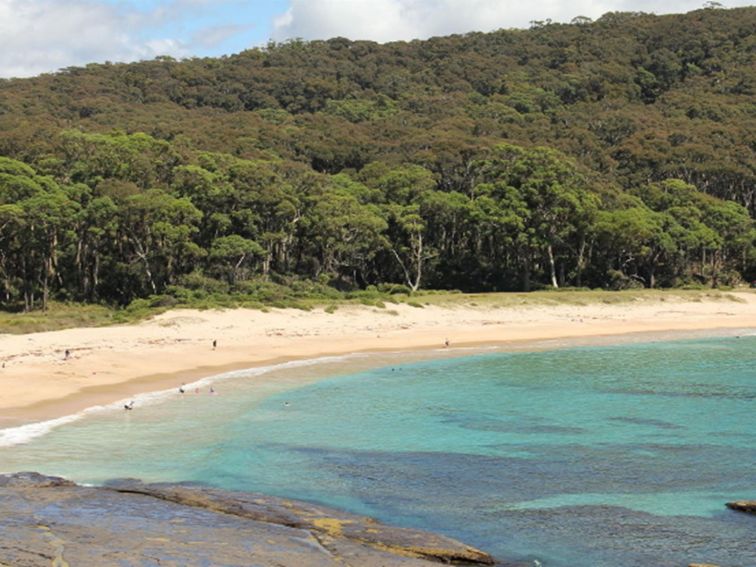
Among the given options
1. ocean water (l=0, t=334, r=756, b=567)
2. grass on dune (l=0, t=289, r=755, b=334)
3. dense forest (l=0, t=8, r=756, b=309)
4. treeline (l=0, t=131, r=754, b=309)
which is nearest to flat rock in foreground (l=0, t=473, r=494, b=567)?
ocean water (l=0, t=334, r=756, b=567)

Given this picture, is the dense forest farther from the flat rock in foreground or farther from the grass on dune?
the flat rock in foreground

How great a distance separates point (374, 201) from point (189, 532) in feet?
166

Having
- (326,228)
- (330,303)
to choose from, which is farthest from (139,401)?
(326,228)

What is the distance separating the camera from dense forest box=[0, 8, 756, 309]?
50.1m

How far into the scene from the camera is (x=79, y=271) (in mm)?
51875

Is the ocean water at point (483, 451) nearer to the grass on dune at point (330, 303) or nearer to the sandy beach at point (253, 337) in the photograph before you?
the sandy beach at point (253, 337)

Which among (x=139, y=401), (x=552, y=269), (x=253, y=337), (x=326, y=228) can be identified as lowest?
(x=139, y=401)

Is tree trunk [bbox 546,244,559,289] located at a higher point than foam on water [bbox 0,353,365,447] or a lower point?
higher

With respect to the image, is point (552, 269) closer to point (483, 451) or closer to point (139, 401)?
point (139, 401)

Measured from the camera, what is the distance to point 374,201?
6128cm

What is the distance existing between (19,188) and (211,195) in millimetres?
10779

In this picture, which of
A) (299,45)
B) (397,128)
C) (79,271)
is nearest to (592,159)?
(397,128)

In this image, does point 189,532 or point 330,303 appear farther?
point 330,303

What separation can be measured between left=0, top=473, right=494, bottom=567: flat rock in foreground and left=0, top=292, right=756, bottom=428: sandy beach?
26.6 ft
